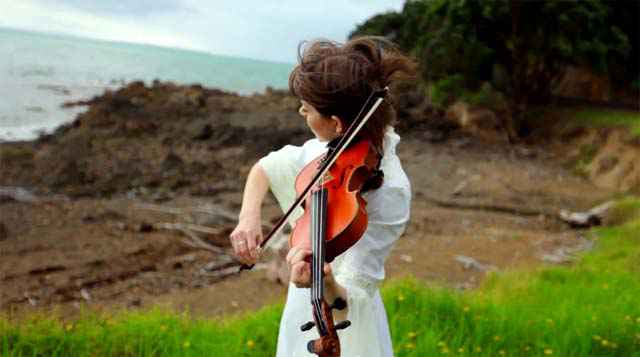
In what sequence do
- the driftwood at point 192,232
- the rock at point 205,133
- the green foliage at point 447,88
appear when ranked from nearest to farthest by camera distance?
the driftwood at point 192,232, the green foliage at point 447,88, the rock at point 205,133

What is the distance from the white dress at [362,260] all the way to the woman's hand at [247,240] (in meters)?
0.20

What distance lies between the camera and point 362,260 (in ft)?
5.91

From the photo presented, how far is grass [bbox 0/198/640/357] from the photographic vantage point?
10.7 feet

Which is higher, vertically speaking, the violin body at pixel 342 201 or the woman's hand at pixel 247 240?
the violin body at pixel 342 201

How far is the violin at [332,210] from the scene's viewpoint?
5.00 feet

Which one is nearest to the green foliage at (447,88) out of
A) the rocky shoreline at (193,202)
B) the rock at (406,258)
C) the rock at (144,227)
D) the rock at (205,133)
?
the rocky shoreline at (193,202)

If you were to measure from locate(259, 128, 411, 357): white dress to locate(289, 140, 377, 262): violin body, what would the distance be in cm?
11

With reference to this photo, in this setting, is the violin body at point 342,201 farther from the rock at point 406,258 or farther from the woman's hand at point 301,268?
the rock at point 406,258

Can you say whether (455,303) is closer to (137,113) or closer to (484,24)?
(484,24)

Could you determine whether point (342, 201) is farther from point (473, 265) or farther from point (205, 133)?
point (205, 133)

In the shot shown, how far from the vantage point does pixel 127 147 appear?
49.5 ft

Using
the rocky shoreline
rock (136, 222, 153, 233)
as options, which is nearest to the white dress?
the rocky shoreline

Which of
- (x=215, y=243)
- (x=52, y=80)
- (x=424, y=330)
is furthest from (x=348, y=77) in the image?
(x=52, y=80)

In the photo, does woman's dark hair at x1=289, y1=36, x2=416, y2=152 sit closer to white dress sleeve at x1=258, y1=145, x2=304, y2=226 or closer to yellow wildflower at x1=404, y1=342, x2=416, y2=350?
white dress sleeve at x1=258, y1=145, x2=304, y2=226
